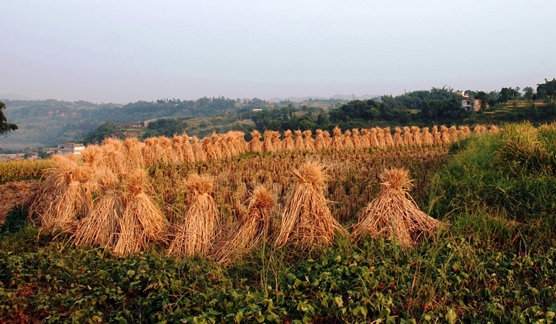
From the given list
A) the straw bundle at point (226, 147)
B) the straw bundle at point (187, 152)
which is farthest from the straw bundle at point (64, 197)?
the straw bundle at point (226, 147)

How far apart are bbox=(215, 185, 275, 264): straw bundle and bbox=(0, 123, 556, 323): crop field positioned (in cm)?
2

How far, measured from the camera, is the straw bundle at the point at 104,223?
595 cm

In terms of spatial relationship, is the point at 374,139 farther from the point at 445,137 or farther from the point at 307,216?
the point at 307,216

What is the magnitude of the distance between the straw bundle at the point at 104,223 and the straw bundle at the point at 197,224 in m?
0.96

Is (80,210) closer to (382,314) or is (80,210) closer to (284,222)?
(284,222)

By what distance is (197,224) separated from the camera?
5.81 meters

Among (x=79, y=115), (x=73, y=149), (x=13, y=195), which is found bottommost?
(x=13, y=195)

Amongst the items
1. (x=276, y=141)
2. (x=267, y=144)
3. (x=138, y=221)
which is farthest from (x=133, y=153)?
(x=138, y=221)

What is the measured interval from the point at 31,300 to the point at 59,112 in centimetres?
9549

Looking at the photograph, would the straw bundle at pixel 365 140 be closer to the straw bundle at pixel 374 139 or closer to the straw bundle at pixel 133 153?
the straw bundle at pixel 374 139

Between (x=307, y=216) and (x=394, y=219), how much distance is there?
1.20 metres

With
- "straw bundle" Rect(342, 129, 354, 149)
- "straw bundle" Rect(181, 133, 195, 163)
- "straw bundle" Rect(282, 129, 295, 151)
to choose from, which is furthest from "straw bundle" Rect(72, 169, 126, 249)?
"straw bundle" Rect(342, 129, 354, 149)

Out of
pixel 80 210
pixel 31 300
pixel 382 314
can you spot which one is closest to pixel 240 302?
pixel 382 314

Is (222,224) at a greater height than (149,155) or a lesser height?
lesser
